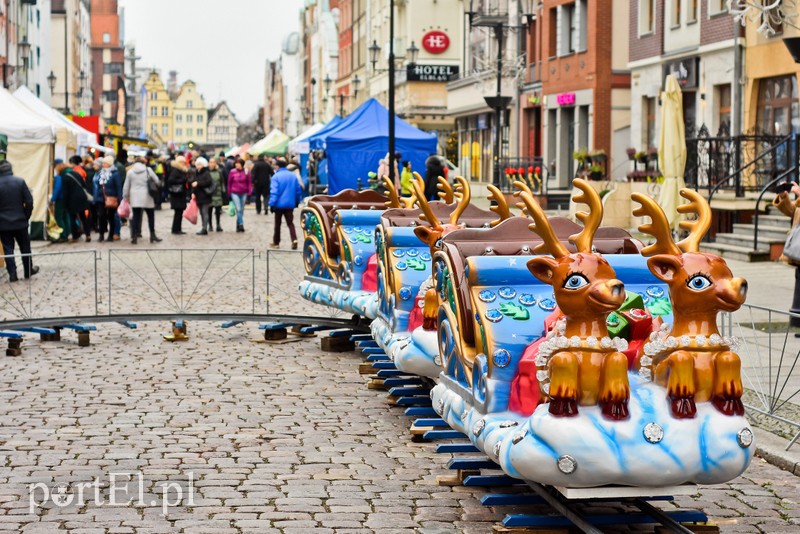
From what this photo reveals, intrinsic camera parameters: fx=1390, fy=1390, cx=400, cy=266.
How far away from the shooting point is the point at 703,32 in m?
32.4

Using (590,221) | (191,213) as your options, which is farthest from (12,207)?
(590,221)

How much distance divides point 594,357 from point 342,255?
292 inches

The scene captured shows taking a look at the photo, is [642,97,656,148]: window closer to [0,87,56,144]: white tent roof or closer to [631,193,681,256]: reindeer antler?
[0,87,56,144]: white tent roof

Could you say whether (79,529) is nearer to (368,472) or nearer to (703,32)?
(368,472)

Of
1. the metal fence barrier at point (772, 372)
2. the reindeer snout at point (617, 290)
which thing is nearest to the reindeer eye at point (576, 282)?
the reindeer snout at point (617, 290)

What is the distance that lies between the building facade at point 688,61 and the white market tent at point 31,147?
13.1 metres

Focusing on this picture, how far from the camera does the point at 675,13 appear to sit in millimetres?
34938

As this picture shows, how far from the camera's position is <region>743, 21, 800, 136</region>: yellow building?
91.2 ft

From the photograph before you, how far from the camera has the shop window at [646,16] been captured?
37000 millimetres

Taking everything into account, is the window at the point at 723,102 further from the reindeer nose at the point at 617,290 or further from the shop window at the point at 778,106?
the reindeer nose at the point at 617,290

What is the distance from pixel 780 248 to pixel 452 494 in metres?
15.4

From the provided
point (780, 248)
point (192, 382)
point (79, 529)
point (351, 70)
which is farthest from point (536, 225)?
point (351, 70)

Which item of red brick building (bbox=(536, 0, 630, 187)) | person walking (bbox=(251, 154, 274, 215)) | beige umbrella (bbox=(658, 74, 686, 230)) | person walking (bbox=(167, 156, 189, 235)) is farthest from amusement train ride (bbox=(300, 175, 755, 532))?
red brick building (bbox=(536, 0, 630, 187))

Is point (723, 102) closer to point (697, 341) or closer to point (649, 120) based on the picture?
point (649, 120)
